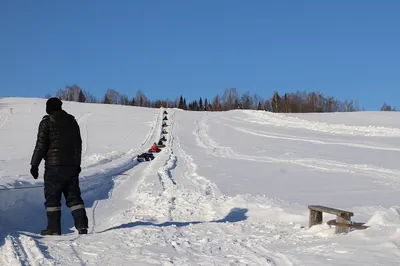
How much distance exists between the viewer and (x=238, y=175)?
13.6 m

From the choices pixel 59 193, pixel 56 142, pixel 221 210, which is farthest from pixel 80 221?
pixel 221 210

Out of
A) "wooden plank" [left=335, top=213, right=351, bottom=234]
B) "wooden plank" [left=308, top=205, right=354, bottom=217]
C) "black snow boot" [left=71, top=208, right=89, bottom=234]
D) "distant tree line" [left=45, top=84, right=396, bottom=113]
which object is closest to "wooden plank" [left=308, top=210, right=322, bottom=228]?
"wooden plank" [left=308, top=205, right=354, bottom=217]

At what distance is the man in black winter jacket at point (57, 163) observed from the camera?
5.79 metres

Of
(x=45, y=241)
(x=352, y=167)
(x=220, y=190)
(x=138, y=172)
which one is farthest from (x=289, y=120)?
(x=45, y=241)

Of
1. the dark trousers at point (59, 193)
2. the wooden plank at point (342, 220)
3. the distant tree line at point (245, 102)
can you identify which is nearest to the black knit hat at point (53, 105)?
the dark trousers at point (59, 193)

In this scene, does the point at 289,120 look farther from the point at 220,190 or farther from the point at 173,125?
the point at 220,190

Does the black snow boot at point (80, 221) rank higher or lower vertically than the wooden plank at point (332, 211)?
lower

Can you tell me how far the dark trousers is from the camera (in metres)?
5.76

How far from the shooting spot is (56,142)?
5906mm

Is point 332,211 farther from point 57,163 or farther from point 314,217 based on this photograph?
point 57,163

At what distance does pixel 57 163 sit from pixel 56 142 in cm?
27

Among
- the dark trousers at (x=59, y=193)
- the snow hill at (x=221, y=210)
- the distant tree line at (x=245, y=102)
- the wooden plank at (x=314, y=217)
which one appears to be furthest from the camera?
the distant tree line at (x=245, y=102)

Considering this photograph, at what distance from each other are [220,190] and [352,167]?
23.0ft

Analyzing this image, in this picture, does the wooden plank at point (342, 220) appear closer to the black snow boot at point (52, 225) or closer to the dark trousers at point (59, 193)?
the dark trousers at point (59, 193)
